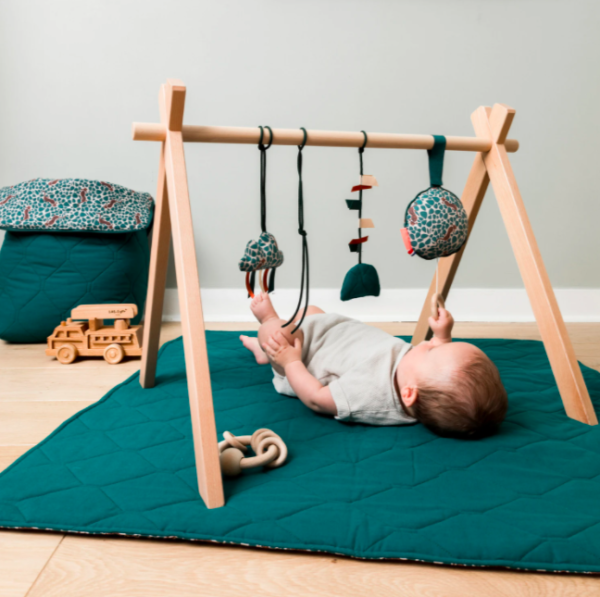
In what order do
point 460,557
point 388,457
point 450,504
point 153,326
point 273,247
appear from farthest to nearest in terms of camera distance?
point 153,326 < point 273,247 < point 388,457 < point 450,504 < point 460,557

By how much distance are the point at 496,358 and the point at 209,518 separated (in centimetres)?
118

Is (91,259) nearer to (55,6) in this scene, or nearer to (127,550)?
(55,6)

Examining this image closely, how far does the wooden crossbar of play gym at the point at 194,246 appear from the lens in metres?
0.85

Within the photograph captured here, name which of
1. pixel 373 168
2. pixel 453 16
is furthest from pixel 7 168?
pixel 453 16

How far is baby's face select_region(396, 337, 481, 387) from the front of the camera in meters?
1.00

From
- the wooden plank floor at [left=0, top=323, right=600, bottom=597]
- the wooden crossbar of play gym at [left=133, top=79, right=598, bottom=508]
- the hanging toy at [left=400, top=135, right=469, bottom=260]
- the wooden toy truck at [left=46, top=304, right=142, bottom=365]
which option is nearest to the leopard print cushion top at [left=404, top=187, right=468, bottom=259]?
the hanging toy at [left=400, top=135, right=469, bottom=260]

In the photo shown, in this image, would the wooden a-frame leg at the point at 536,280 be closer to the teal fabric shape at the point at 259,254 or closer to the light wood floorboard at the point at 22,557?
the teal fabric shape at the point at 259,254

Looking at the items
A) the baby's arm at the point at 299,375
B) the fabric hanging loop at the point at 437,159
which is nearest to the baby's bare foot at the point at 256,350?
the baby's arm at the point at 299,375

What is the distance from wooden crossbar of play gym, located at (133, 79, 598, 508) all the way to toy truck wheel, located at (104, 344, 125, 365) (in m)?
0.36

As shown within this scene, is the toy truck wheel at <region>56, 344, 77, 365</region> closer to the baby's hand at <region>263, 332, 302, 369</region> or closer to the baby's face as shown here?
the baby's hand at <region>263, 332, 302, 369</region>

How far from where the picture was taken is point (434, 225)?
1082 mm

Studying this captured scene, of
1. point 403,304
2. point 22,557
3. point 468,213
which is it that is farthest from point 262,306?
point 403,304

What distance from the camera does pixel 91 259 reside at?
187 centimetres

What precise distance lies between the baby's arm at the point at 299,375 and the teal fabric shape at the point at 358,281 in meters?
0.17
